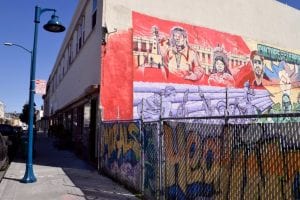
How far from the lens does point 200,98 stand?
20562mm

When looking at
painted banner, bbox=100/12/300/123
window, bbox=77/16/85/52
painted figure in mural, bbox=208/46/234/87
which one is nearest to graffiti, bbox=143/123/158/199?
→ painted banner, bbox=100/12/300/123

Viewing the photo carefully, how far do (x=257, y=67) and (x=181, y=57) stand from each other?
23.3ft

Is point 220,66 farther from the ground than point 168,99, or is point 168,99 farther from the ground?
point 220,66

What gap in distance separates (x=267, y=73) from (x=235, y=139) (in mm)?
20469

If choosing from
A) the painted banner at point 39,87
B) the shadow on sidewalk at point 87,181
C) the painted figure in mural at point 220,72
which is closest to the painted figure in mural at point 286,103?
the painted figure in mural at point 220,72

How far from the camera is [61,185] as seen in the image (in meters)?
11.3

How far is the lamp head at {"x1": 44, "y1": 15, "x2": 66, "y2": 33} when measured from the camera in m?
12.5

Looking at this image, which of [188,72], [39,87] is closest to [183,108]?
[188,72]

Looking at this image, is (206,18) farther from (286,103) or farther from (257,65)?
(286,103)

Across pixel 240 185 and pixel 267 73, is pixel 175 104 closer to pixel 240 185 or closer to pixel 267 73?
pixel 267 73

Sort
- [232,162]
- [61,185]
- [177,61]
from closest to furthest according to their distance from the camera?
[232,162] → [61,185] → [177,61]

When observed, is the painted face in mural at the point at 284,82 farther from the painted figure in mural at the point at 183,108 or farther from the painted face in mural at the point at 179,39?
the painted figure in mural at the point at 183,108

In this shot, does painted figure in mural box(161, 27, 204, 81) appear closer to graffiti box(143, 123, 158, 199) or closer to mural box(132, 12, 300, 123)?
mural box(132, 12, 300, 123)

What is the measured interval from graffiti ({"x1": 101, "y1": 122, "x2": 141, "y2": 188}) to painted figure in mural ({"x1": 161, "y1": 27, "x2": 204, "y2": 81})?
621 centimetres
